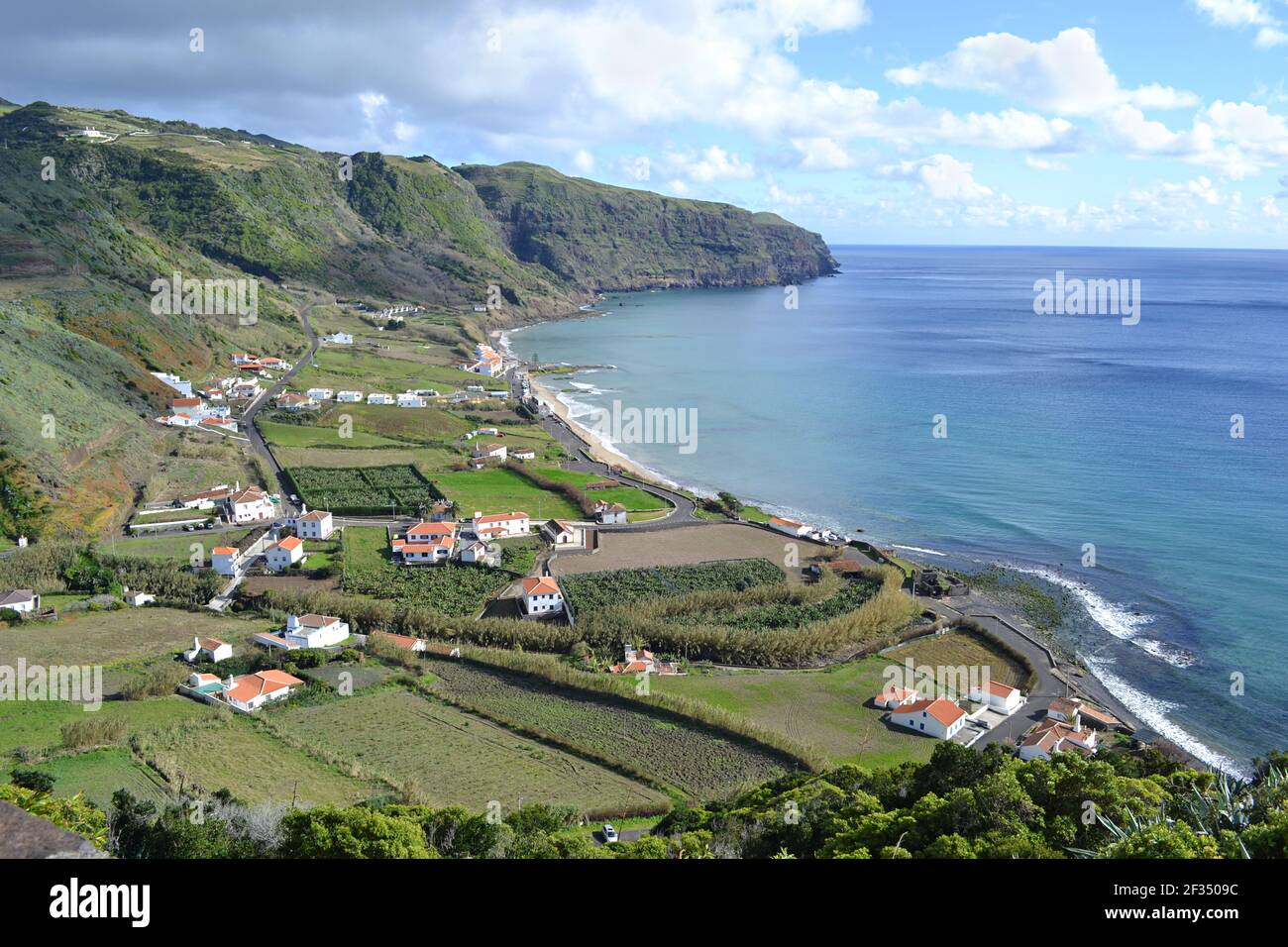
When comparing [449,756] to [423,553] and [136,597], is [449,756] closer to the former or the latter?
[423,553]

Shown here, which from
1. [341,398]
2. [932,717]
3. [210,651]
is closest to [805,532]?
[932,717]

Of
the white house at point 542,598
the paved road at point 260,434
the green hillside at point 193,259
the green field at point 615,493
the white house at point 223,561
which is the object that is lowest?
the white house at point 542,598

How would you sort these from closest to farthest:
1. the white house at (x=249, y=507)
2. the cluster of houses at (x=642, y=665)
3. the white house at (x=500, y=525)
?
the cluster of houses at (x=642, y=665) < the white house at (x=500, y=525) < the white house at (x=249, y=507)

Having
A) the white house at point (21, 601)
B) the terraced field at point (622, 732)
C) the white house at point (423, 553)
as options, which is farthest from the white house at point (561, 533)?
the white house at point (21, 601)

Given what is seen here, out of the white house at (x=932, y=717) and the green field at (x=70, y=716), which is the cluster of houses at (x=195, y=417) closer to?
the green field at (x=70, y=716)

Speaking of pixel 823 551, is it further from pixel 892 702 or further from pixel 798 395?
pixel 798 395

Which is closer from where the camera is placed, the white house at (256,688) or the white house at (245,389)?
the white house at (256,688)
